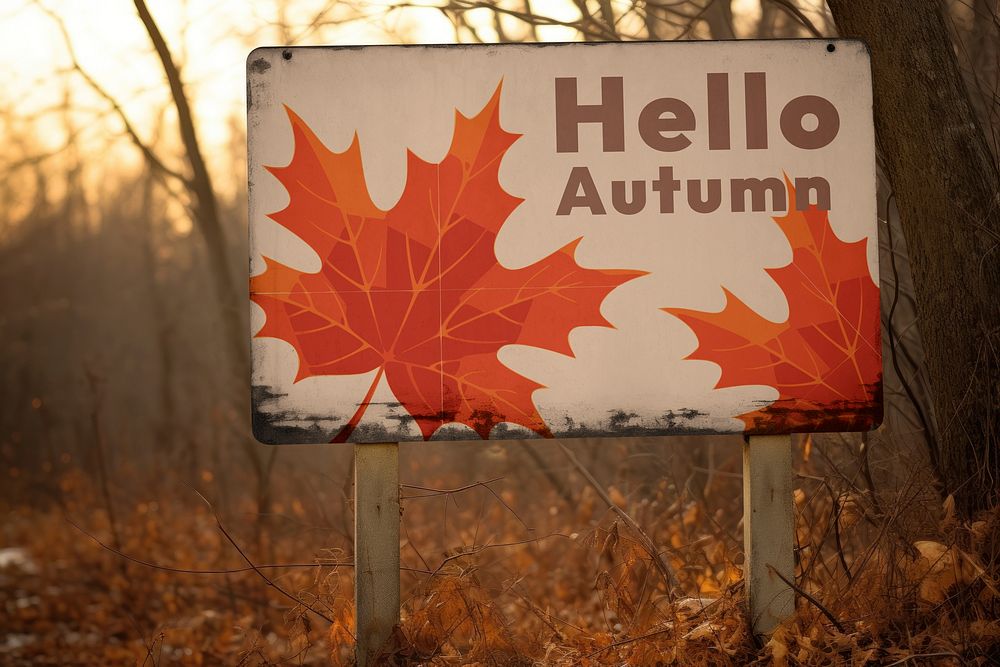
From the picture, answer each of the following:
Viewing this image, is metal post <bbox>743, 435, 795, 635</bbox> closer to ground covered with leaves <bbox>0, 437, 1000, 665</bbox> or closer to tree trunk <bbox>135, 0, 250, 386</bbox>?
ground covered with leaves <bbox>0, 437, 1000, 665</bbox>

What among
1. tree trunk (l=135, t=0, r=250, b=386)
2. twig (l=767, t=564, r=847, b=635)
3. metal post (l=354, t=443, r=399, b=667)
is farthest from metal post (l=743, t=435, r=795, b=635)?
tree trunk (l=135, t=0, r=250, b=386)

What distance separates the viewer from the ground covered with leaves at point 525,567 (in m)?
3.38

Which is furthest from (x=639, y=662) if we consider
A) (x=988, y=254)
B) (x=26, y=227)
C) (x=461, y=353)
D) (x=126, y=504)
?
(x=26, y=227)

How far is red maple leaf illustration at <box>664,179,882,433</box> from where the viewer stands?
133 inches

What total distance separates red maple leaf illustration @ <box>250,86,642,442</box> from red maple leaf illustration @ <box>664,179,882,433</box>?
0.49 metres

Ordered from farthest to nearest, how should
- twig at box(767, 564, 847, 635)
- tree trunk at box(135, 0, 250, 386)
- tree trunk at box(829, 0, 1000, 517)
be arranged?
tree trunk at box(135, 0, 250, 386) < tree trunk at box(829, 0, 1000, 517) < twig at box(767, 564, 847, 635)

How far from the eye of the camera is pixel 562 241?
3.41 meters

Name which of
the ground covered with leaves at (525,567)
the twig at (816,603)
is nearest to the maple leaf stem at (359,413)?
the ground covered with leaves at (525,567)

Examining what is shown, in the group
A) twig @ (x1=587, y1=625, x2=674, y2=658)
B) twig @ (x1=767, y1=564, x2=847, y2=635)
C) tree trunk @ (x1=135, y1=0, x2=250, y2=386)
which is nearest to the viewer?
twig @ (x1=767, y1=564, x2=847, y2=635)

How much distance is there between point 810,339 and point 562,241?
41.5 inches

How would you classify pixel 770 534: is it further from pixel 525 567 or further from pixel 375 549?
pixel 525 567

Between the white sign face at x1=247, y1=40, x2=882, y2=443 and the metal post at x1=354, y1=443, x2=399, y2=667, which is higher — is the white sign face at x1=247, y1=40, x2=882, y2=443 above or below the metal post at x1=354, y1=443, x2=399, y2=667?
above

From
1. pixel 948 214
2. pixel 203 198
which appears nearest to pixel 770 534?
pixel 948 214

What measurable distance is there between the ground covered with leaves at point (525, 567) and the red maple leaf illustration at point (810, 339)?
0.60m
